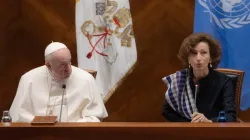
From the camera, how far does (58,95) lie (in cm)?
302

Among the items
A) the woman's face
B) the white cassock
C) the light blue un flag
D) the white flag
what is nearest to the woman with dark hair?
the woman's face

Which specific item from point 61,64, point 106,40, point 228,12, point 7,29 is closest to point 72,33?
point 106,40

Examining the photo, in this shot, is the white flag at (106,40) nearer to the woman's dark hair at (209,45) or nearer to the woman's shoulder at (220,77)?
the woman's dark hair at (209,45)

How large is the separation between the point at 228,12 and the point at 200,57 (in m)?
1.16

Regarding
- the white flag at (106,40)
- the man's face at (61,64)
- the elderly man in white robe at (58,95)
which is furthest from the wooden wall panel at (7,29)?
the man's face at (61,64)

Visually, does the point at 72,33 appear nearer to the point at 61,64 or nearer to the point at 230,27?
the point at 230,27

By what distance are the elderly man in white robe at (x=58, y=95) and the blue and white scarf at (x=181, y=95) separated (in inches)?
19.8

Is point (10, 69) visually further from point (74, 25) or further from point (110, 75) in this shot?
point (110, 75)

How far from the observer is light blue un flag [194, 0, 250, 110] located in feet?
12.8

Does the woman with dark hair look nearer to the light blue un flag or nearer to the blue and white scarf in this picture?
the blue and white scarf

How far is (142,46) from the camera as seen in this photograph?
459 cm

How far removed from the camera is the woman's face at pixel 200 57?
117 inches

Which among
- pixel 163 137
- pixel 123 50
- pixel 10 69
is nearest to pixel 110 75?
pixel 123 50

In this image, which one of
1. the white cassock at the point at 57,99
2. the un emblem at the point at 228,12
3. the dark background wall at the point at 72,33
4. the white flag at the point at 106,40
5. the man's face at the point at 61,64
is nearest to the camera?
the man's face at the point at 61,64
